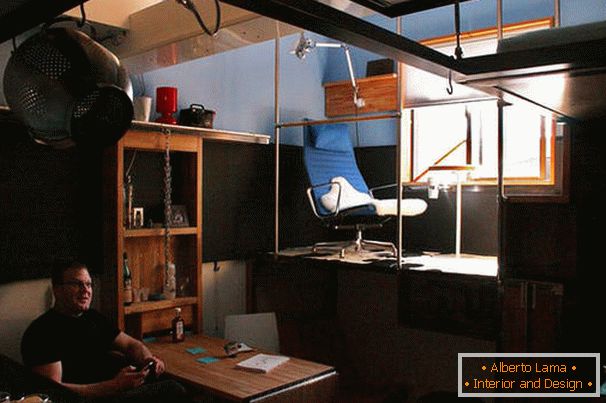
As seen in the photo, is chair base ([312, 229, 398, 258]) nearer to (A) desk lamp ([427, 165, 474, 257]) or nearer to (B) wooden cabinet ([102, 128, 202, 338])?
(A) desk lamp ([427, 165, 474, 257])

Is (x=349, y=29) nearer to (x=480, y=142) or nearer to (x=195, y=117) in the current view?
(x=195, y=117)

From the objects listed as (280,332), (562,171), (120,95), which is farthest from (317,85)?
(120,95)

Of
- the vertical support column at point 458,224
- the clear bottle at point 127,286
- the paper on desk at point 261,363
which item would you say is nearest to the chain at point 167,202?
the clear bottle at point 127,286

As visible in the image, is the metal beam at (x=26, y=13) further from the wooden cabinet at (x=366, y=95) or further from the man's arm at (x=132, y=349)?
the wooden cabinet at (x=366, y=95)

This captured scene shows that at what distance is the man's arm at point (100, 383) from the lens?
10.2 ft

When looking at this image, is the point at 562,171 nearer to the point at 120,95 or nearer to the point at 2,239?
the point at 120,95

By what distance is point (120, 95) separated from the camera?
1.58m

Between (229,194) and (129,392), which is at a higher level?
(229,194)

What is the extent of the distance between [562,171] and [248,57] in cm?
308

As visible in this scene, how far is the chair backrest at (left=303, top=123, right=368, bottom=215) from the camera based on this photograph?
4.98m

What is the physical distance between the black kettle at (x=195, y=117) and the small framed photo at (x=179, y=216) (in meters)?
0.64

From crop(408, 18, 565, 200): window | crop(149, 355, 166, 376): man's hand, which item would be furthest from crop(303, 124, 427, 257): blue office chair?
crop(149, 355, 166, 376): man's hand

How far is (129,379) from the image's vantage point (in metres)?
3.23

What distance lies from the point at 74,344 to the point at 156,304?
716mm
